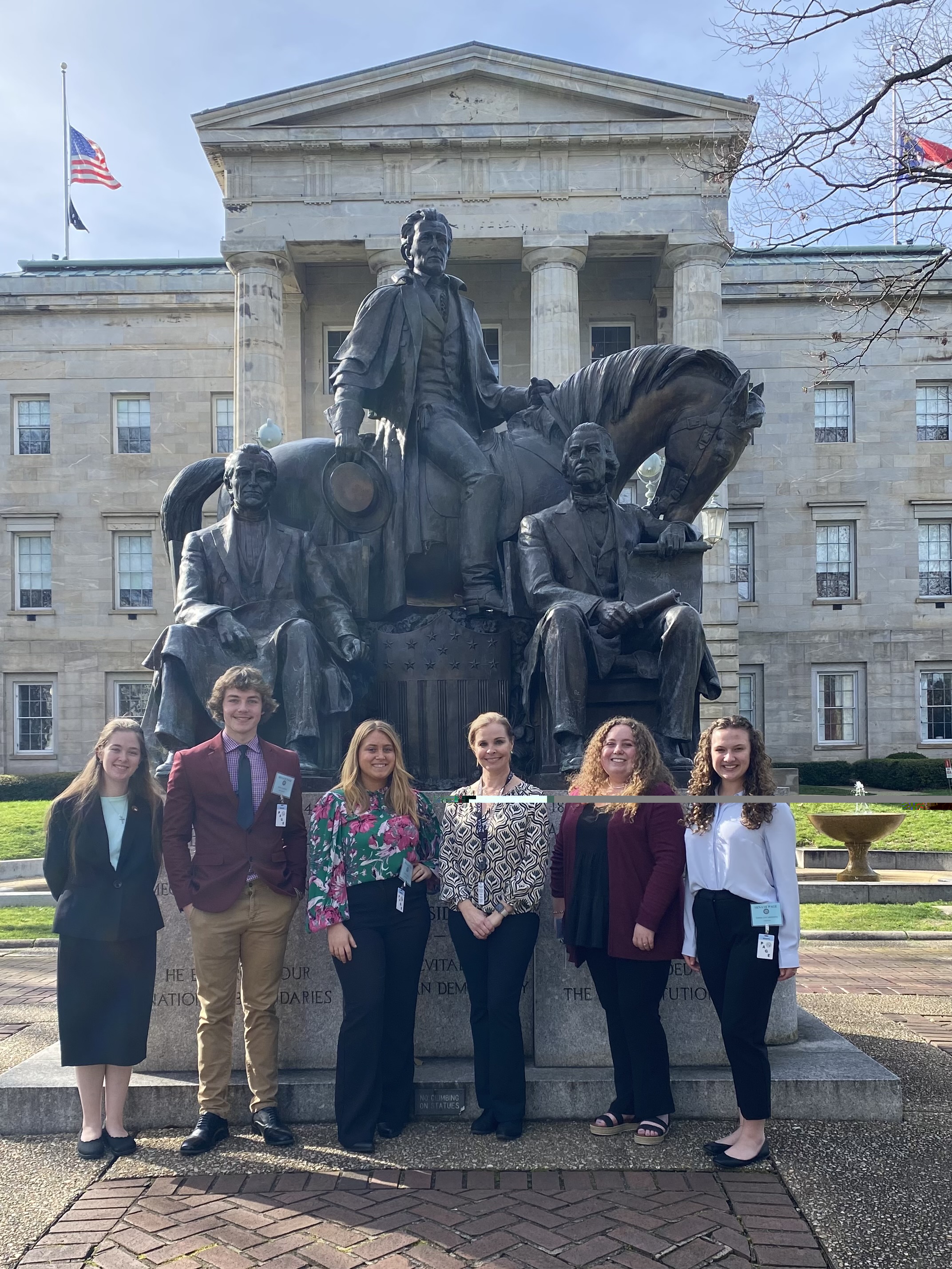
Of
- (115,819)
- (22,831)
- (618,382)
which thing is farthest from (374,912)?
(22,831)

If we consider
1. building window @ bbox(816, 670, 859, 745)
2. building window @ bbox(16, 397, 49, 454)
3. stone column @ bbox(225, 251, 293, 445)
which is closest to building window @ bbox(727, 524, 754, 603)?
building window @ bbox(816, 670, 859, 745)

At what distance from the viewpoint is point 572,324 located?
131 feet

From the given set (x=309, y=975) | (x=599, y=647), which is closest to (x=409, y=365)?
(x=599, y=647)

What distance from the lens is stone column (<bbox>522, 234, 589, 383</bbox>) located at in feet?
130

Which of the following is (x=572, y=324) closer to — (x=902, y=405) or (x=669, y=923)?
(x=902, y=405)

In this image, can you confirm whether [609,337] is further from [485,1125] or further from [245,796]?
[485,1125]

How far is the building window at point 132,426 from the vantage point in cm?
4681

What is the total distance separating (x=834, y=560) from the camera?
149ft

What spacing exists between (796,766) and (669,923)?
119ft

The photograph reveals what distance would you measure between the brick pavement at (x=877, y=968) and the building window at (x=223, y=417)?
37.3m

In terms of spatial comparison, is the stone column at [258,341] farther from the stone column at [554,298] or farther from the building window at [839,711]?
the building window at [839,711]

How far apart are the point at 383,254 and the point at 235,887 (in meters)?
37.2

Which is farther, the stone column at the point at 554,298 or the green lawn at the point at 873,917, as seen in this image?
the stone column at the point at 554,298

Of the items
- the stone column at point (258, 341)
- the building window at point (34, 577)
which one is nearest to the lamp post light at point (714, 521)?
the stone column at point (258, 341)
